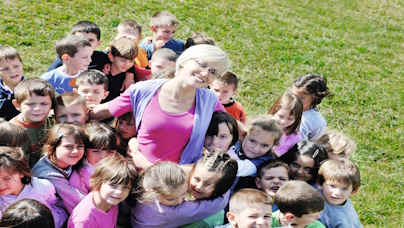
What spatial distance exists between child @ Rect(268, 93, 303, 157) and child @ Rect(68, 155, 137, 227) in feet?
7.38

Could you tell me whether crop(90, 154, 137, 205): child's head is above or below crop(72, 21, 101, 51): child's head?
below

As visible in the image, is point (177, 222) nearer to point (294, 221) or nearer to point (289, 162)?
point (294, 221)

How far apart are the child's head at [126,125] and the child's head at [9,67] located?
1576 mm

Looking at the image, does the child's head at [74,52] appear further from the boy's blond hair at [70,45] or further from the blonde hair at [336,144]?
the blonde hair at [336,144]

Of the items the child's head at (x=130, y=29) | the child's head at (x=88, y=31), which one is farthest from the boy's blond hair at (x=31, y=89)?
the child's head at (x=130, y=29)

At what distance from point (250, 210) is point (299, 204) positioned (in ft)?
1.76

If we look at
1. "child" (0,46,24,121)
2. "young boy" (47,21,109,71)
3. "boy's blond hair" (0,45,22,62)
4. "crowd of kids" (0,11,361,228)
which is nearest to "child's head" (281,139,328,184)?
"crowd of kids" (0,11,361,228)

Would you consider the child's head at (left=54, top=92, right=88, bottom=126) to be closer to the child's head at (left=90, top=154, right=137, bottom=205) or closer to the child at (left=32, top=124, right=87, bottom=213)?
the child at (left=32, top=124, right=87, bottom=213)

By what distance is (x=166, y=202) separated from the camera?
373 cm

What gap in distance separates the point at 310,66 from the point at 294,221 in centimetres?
672

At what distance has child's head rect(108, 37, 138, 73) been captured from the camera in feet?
18.7

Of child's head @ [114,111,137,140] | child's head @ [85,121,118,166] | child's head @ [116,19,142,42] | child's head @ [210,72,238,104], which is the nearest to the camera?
child's head @ [85,121,118,166]

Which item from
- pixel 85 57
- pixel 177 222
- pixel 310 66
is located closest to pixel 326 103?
pixel 310 66

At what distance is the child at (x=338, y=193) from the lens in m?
4.52
